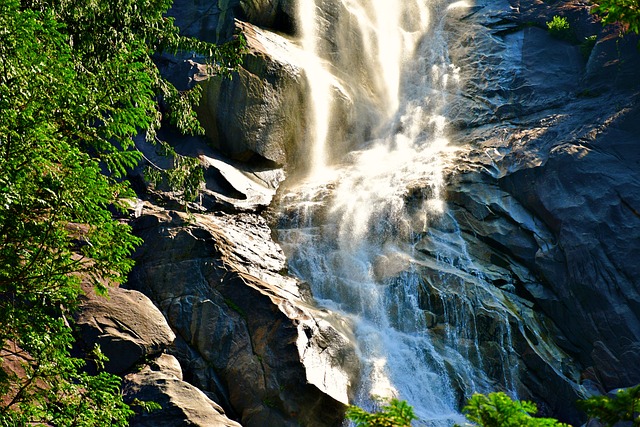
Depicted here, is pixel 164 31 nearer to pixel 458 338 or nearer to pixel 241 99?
pixel 241 99

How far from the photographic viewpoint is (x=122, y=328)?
12.2 m

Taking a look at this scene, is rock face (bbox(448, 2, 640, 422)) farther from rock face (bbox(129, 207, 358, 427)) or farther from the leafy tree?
the leafy tree

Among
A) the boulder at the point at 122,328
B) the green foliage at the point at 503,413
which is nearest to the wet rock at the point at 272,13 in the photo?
the boulder at the point at 122,328

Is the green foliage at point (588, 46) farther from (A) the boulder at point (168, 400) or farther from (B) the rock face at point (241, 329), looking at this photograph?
(A) the boulder at point (168, 400)

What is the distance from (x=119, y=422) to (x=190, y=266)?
22.5 ft

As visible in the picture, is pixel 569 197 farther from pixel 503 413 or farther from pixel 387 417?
pixel 387 417

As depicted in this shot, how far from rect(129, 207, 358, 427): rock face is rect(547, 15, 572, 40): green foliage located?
17.0 metres

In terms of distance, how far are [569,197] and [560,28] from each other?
10.7 m

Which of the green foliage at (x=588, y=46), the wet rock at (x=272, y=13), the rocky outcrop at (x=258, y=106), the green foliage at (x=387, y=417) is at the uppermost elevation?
the green foliage at (x=588, y=46)

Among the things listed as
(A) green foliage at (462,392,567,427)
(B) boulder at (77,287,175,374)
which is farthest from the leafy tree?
(A) green foliage at (462,392,567,427)

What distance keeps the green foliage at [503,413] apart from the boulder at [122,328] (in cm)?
858

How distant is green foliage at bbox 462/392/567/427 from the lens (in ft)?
15.5

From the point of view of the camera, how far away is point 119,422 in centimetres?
787

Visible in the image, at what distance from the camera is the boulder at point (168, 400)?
36.4ft
